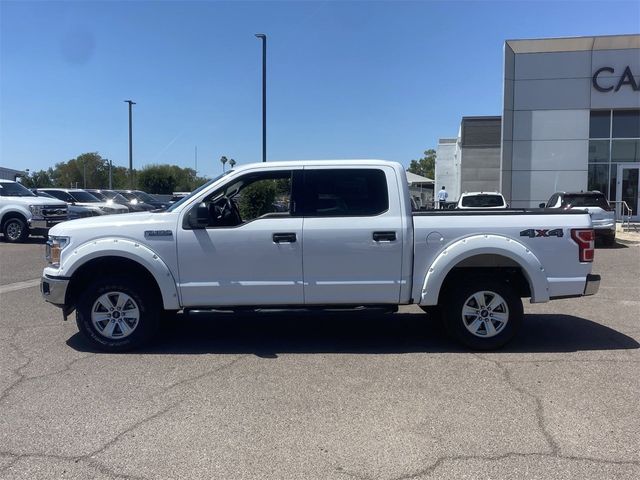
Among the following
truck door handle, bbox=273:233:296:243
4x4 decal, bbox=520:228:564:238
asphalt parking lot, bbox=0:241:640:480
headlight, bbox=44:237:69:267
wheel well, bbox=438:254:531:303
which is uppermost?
4x4 decal, bbox=520:228:564:238

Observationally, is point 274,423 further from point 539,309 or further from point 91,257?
point 539,309

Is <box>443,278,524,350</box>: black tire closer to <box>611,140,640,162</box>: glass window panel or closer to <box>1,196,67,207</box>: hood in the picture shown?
<box>1,196,67,207</box>: hood

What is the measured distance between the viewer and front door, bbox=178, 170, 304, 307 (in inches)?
230

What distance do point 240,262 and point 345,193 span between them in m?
1.32

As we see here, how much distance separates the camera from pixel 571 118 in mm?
24141

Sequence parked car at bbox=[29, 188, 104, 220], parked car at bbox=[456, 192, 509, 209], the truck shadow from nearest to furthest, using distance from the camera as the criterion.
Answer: the truck shadow < parked car at bbox=[456, 192, 509, 209] < parked car at bbox=[29, 188, 104, 220]

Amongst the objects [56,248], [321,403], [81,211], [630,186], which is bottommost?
[321,403]

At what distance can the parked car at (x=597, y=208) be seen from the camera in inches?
630

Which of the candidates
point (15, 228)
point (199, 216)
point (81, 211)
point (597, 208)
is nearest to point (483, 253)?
Result: point (199, 216)

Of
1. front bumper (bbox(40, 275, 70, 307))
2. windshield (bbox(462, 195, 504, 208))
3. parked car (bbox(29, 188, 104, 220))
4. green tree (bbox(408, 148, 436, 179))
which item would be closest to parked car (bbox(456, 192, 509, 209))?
windshield (bbox(462, 195, 504, 208))

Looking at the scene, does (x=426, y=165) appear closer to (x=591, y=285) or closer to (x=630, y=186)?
(x=630, y=186)

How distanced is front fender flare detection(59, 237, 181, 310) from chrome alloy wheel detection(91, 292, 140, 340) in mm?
400

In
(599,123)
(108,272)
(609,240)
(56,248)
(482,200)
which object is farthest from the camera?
(599,123)

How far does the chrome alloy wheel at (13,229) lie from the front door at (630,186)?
23.3m
